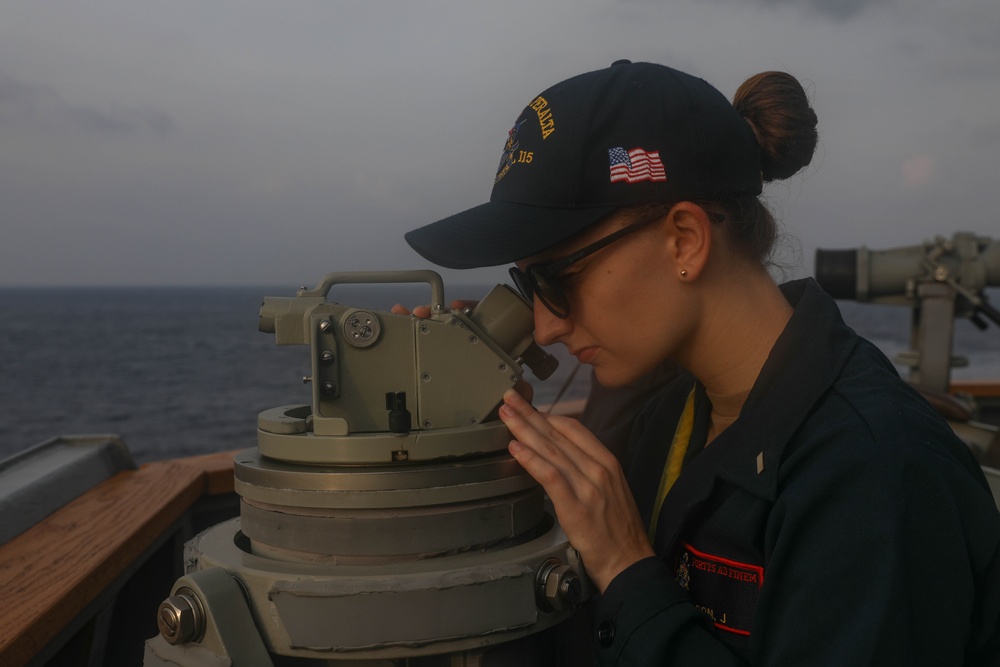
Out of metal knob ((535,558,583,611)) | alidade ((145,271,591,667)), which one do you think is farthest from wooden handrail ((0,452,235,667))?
metal knob ((535,558,583,611))

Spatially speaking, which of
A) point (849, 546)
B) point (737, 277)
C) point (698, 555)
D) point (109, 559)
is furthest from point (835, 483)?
point (109, 559)

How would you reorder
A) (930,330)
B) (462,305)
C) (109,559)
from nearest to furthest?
(462,305)
(109,559)
(930,330)

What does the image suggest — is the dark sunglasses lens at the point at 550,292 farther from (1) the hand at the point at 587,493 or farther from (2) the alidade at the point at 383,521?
→ (1) the hand at the point at 587,493

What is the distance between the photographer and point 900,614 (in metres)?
1.15

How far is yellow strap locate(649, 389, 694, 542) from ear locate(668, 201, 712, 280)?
17.1 inches

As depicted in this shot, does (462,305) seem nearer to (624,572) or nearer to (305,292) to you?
(305,292)

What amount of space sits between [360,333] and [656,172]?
0.53 meters

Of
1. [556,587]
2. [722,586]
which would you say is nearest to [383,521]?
[556,587]

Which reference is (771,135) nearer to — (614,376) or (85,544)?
(614,376)

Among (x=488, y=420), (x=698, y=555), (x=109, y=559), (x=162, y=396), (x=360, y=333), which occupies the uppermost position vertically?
(x=360, y=333)

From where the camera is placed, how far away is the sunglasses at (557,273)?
148cm

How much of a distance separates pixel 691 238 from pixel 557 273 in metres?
0.23

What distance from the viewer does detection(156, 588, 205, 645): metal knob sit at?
4.25ft

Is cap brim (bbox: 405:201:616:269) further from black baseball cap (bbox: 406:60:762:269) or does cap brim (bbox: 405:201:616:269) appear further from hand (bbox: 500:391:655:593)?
hand (bbox: 500:391:655:593)
